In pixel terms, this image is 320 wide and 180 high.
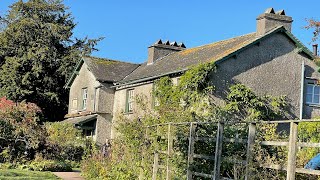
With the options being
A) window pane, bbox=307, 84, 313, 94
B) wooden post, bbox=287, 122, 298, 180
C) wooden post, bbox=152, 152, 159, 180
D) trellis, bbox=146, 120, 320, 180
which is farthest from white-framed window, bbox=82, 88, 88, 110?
wooden post, bbox=287, 122, 298, 180

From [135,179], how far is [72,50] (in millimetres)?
34102

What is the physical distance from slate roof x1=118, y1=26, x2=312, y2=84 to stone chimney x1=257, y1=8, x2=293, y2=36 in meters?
0.37

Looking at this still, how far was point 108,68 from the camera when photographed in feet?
122

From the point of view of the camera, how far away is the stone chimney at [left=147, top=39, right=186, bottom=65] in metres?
35.1

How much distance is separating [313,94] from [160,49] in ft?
39.4

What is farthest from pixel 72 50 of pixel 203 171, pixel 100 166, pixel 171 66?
pixel 203 171

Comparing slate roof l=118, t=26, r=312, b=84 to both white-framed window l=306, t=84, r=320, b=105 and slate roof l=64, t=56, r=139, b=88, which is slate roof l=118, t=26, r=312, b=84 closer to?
slate roof l=64, t=56, r=139, b=88

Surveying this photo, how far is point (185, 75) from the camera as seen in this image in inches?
1002

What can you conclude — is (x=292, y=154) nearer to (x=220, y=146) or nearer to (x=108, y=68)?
(x=220, y=146)

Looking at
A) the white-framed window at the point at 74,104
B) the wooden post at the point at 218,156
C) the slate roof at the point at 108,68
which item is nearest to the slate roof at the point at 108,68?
the slate roof at the point at 108,68

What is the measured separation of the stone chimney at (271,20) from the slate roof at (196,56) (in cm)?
37

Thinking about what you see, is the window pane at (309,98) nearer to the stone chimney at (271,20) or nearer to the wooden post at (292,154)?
the stone chimney at (271,20)

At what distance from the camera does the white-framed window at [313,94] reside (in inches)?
1086

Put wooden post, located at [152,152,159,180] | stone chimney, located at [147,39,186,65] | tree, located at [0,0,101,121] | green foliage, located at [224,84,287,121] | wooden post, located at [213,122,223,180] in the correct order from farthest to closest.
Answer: tree, located at [0,0,101,121]
stone chimney, located at [147,39,186,65]
green foliage, located at [224,84,287,121]
wooden post, located at [152,152,159,180]
wooden post, located at [213,122,223,180]
